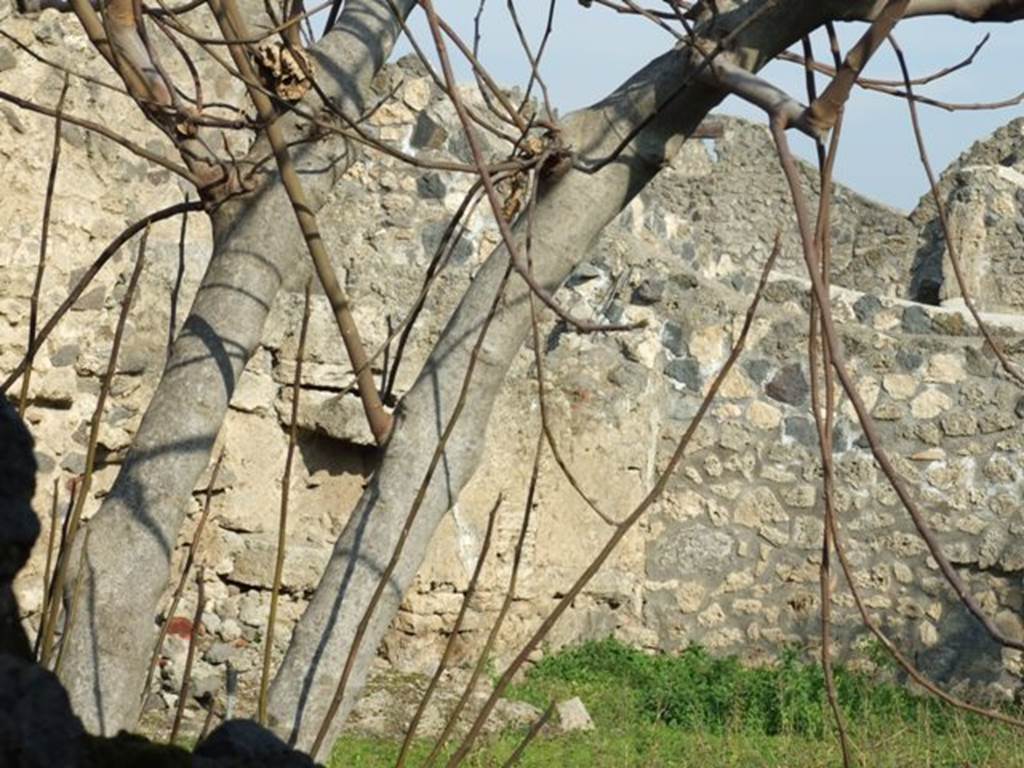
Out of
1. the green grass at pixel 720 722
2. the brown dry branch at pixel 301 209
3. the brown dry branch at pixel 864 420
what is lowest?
the green grass at pixel 720 722

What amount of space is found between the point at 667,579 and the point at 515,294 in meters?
5.87

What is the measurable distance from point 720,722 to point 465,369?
15.6 ft

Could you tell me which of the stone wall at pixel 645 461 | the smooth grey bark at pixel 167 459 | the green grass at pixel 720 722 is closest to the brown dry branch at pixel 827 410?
the smooth grey bark at pixel 167 459

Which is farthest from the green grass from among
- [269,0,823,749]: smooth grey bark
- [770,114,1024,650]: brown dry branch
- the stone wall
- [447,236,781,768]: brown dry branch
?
[770,114,1024,650]: brown dry branch

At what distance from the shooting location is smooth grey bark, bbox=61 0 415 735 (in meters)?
2.07

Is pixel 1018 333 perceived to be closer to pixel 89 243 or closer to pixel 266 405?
pixel 266 405

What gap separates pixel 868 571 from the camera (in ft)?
25.8

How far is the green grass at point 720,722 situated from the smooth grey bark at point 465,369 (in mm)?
3391

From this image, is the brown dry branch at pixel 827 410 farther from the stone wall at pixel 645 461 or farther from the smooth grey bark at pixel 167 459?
the stone wall at pixel 645 461

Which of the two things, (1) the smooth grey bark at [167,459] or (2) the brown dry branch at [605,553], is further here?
(1) the smooth grey bark at [167,459]

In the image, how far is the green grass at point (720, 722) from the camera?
5.70 m

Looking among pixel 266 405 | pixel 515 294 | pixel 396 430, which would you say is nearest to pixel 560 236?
pixel 515 294

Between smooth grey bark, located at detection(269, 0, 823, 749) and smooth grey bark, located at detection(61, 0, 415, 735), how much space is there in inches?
8.0

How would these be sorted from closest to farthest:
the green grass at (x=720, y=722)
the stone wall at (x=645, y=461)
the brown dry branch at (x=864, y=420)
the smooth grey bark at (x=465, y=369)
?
1. the brown dry branch at (x=864, y=420)
2. the smooth grey bark at (x=465, y=369)
3. the green grass at (x=720, y=722)
4. the stone wall at (x=645, y=461)
